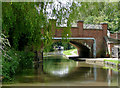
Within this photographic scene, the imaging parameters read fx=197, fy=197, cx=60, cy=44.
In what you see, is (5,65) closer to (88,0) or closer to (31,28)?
(31,28)

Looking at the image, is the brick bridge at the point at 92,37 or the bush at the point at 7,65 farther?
the brick bridge at the point at 92,37

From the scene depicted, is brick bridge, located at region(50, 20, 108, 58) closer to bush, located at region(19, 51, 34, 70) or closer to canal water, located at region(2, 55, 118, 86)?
bush, located at region(19, 51, 34, 70)

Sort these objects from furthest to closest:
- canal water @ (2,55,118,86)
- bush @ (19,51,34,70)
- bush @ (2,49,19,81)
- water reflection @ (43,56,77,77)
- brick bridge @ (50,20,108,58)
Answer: brick bridge @ (50,20,108,58), bush @ (19,51,34,70), water reflection @ (43,56,77,77), canal water @ (2,55,118,86), bush @ (2,49,19,81)

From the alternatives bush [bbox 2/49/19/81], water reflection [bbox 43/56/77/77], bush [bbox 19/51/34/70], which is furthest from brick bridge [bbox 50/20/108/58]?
bush [bbox 2/49/19/81]

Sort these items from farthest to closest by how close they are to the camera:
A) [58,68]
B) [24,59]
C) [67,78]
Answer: [58,68]
[24,59]
[67,78]

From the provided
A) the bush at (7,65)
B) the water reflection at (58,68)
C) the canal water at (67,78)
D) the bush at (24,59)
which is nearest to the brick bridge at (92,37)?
the water reflection at (58,68)

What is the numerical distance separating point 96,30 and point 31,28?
1153 centimetres

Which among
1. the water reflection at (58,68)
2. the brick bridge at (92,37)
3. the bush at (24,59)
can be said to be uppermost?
the brick bridge at (92,37)

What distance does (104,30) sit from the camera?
55.4 ft

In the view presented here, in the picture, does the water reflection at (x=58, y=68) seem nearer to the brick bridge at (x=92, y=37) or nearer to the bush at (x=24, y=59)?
the bush at (x=24, y=59)

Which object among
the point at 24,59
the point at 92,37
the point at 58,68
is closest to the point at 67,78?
the point at 24,59

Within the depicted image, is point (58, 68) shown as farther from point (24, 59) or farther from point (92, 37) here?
point (92, 37)

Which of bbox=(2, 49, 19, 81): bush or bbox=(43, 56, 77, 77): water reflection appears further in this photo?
bbox=(43, 56, 77, 77): water reflection

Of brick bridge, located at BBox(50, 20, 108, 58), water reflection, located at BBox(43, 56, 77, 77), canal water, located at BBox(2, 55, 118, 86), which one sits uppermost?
brick bridge, located at BBox(50, 20, 108, 58)
